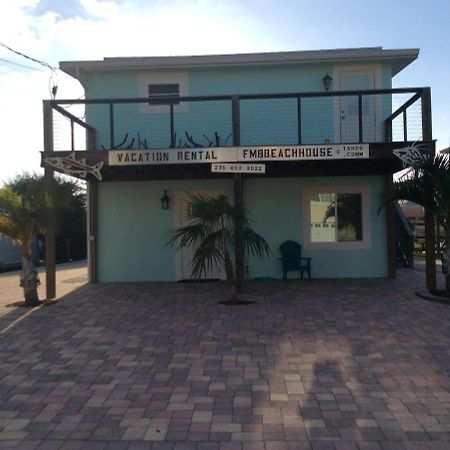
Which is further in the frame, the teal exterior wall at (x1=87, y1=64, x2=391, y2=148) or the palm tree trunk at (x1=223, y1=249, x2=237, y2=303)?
the teal exterior wall at (x1=87, y1=64, x2=391, y2=148)

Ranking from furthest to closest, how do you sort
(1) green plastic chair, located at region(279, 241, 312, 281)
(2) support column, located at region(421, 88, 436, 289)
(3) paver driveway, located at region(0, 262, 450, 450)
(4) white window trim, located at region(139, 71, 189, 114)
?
(4) white window trim, located at region(139, 71, 189, 114) → (1) green plastic chair, located at region(279, 241, 312, 281) → (2) support column, located at region(421, 88, 436, 289) → (3) paver driveway, located at region(0, 262, 450, 450)

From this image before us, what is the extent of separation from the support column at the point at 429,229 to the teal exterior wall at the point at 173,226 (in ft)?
7.89

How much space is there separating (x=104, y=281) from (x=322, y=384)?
7.93m

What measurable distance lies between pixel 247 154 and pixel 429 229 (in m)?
3.54

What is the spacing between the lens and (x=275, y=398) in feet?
13.7

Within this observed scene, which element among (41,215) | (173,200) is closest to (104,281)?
(173,200)

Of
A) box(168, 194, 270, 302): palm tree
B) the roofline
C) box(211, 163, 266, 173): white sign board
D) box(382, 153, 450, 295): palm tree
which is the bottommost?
box(168, 194, 270, 302): palm tree

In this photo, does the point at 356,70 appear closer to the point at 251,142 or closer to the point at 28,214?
the point at 251,142

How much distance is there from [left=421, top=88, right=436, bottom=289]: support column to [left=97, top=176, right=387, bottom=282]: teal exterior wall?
241 centimetres

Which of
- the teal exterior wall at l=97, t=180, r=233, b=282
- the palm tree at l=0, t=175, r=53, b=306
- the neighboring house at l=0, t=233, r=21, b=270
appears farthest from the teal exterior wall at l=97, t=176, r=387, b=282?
the neighboring house at l=0, t=233, r=21, b=270

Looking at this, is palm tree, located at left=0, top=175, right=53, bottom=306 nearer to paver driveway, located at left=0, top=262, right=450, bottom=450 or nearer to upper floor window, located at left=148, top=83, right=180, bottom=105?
paver driveway, located at left=0, top=262, right=450, bottom=450

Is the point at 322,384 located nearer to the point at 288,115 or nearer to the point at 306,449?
the point at 306,449

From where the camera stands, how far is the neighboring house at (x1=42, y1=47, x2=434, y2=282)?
11.2 m

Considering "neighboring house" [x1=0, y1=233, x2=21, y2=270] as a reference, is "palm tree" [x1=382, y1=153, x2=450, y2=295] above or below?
above
